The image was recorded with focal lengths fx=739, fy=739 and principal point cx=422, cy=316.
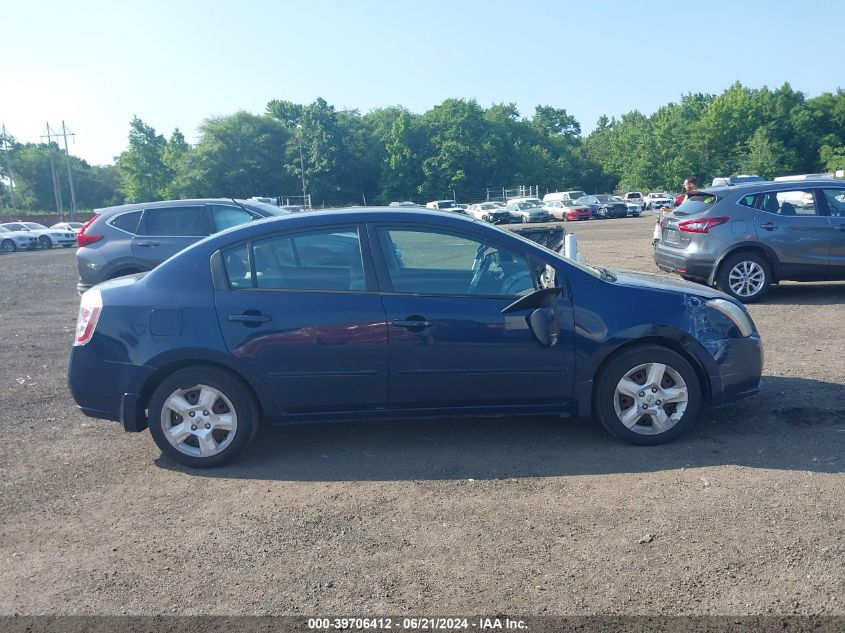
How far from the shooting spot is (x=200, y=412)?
4.92 metres

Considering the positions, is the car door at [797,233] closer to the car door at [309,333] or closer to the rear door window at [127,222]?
the car door at [309,333]

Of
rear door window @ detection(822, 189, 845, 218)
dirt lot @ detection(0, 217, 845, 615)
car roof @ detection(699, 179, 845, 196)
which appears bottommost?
dirt lot @ detection(0, 217, 845, 615)

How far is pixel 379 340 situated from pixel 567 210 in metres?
48.5

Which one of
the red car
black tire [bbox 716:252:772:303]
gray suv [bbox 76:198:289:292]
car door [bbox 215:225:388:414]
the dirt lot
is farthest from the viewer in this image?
the red car

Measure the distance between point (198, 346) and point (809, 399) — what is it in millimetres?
4672

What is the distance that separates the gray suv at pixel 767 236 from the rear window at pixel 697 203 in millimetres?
39

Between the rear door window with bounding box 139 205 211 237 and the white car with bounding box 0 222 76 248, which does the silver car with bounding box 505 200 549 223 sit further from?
the rear door window with bounding box 139 205 211 237

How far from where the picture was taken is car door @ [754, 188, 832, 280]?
10156mm

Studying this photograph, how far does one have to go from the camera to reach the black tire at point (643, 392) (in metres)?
4.97

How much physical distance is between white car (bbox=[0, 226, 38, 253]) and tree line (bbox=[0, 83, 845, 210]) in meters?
32.1

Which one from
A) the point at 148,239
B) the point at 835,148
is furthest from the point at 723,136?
the point at 148,239

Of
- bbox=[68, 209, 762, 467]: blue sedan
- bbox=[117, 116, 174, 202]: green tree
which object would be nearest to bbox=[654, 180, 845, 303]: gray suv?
bbox=[68, 209, 762, 467]: blue sedan

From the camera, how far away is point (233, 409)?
4.91 meters

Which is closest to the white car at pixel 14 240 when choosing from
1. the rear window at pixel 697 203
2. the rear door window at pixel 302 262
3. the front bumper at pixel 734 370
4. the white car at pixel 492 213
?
the white car at pixel 492 213
